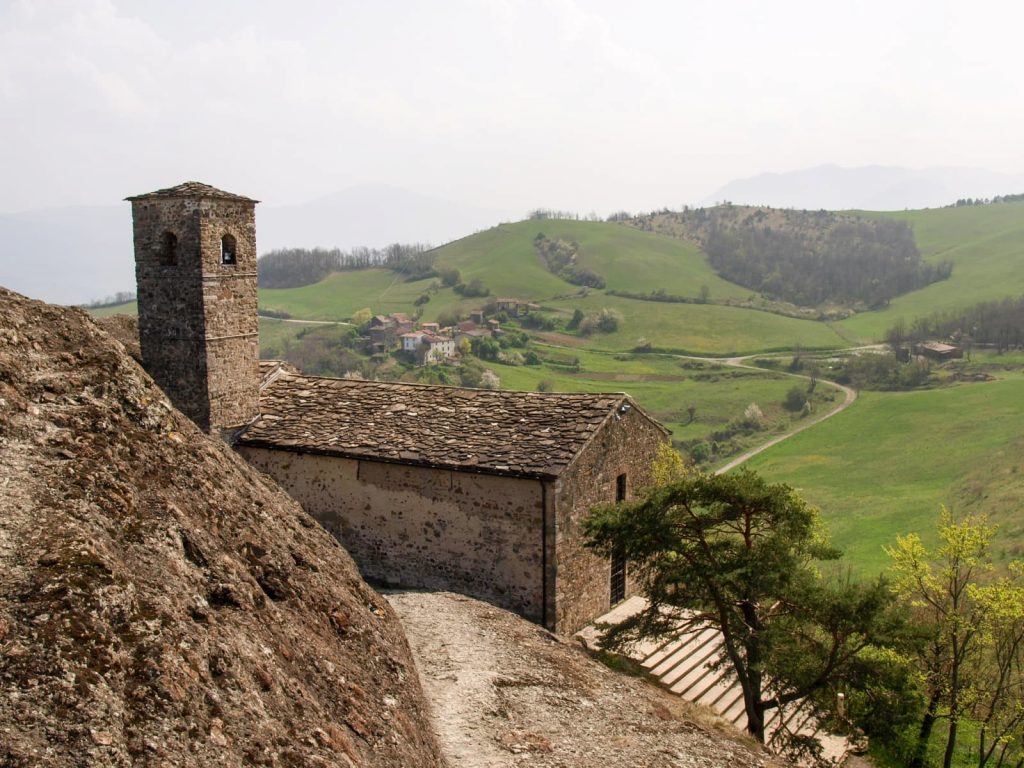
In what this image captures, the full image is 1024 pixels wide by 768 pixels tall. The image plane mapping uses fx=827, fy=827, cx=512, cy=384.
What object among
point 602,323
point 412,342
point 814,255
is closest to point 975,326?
point 602,323

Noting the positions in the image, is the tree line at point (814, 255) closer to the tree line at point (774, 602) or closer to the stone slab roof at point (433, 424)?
the stone slab roof at point (433, 424)

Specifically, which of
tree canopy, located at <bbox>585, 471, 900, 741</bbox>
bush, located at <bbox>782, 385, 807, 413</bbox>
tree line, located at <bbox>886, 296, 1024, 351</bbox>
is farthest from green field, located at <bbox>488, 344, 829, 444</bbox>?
tree canopy, located at <bbox>585, 471, 900, 741</bbox>

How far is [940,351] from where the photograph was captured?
10344cm

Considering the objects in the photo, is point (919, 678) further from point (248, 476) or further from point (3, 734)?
point (3, 734)

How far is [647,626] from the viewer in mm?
17109

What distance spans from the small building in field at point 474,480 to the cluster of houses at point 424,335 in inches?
3061

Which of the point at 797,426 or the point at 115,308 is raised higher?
the point at 115,308

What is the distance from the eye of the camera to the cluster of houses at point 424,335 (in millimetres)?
104562

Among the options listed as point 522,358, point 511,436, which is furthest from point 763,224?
point 511,436

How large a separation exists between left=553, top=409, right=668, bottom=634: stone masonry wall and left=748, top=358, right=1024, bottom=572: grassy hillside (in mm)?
25908

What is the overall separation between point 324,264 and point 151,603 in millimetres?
173941

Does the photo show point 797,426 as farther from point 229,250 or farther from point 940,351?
point 229,250

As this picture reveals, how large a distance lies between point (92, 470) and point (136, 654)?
259 cm

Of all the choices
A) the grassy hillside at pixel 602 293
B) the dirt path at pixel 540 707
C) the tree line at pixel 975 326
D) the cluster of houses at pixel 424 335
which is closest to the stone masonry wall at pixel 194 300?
the dirt path at pixel 540 707
